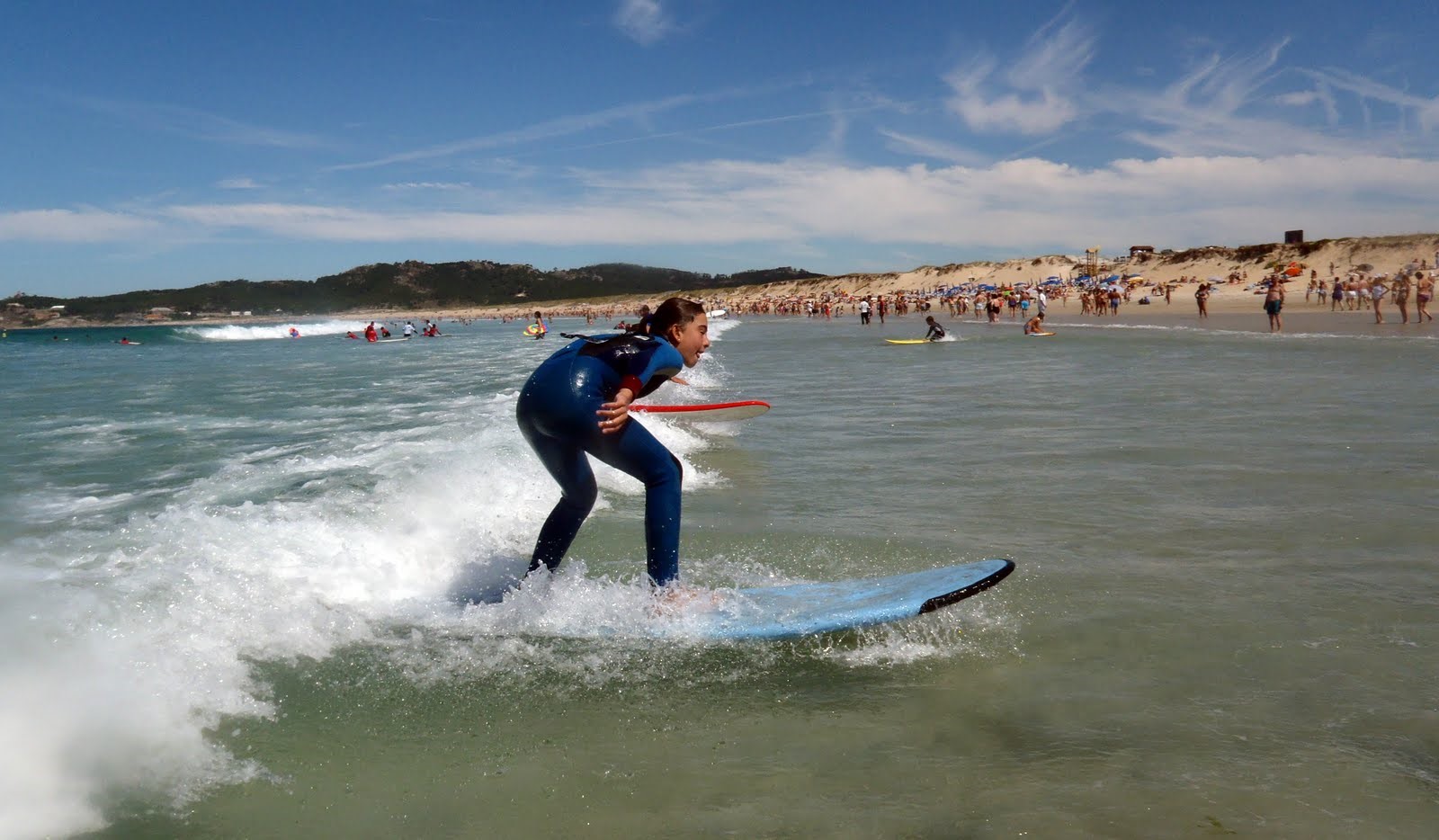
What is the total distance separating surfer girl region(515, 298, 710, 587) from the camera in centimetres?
427

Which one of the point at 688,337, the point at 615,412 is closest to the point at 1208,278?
the point at 688,337

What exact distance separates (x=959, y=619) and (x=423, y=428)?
9.41 meters

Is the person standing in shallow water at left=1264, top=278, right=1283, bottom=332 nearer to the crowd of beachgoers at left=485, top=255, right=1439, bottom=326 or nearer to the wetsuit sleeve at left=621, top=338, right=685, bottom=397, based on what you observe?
the crowd of beachgoers at left=485, top=255, right=1439, bottom=326

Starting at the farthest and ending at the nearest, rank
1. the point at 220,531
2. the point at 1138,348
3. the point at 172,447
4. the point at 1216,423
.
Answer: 1. the point at 1138,348
2. the point at 172,447
3. the point at 1216,423
4. the point at 220,531

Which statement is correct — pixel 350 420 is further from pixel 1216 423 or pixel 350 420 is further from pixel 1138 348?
pixel 1138 348

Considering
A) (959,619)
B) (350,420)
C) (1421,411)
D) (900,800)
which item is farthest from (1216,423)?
(350,420)

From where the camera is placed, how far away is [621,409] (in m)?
4.11

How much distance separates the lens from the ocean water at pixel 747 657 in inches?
109

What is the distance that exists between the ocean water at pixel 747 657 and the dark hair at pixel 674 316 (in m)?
1.34

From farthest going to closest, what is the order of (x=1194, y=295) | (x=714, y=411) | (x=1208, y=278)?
(x=1208, y=278), (x=1194, y=295), (x=714, y=411)

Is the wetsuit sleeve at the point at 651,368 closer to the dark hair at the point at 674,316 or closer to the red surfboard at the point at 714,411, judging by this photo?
the dark hair at the point at 674,316

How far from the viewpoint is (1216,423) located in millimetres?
10188

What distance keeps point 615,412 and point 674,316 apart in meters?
0.64

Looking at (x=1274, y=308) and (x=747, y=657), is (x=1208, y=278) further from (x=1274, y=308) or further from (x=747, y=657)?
(x=747, y=657)
